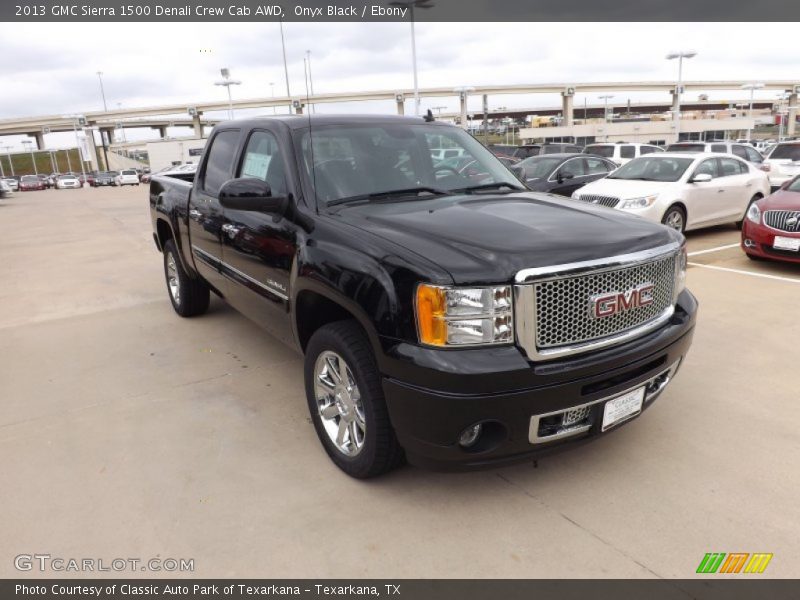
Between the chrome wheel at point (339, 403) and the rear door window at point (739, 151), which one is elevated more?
the rear door window at point (739, 151)

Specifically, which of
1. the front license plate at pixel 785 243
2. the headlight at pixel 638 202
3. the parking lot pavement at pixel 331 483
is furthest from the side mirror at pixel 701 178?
the parking lot pavement at pixel 331 483

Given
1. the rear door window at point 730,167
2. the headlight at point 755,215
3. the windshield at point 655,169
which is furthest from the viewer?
the rear door window at point 730,167

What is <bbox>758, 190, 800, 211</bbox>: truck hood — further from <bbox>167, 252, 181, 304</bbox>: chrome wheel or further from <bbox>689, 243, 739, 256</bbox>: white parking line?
<bbox>167, 252, 181, 304</bbox>: chrome wheel

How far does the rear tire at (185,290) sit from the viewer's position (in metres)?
5.85

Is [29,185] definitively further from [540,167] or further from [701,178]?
[701,178]

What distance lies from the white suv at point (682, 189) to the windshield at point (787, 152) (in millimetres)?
5628

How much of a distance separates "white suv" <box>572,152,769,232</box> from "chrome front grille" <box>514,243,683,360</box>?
259 inches

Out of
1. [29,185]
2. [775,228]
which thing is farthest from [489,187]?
[29,185]

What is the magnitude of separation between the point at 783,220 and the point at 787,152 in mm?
10536

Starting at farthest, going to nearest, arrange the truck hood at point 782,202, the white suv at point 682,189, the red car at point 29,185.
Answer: the red car at point 29,185 < the white suv at point 682,189 < the truck hood at point 782,202

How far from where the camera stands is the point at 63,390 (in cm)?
438

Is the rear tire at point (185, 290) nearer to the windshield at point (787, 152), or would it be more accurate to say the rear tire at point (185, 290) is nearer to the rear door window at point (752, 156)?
the windshield at point (787, 152)
